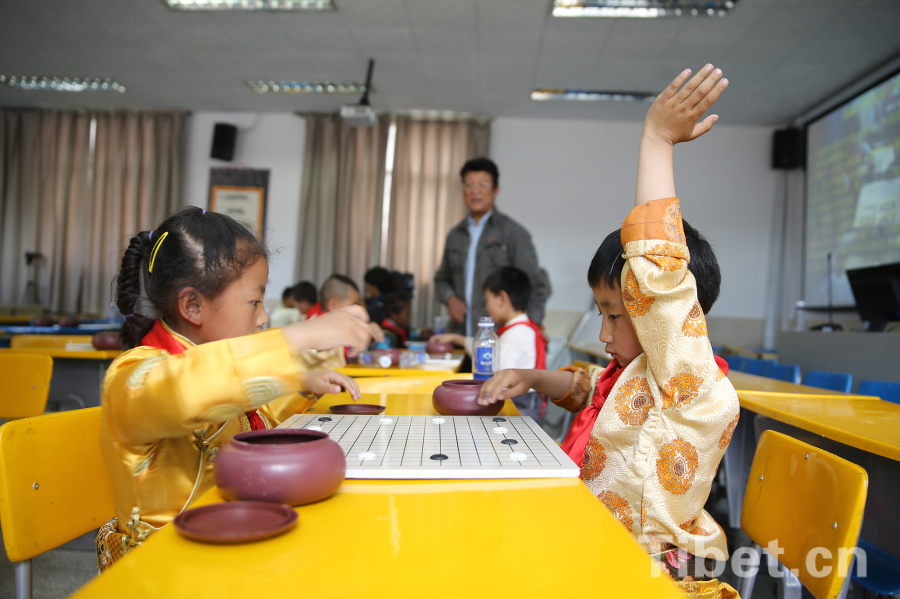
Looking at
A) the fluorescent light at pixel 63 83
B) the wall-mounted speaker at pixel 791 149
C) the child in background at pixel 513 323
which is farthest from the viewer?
the wall-mounted speaker at pixel 791 149

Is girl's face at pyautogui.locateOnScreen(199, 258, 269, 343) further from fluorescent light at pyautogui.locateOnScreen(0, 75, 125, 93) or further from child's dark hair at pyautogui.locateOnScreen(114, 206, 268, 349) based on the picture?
fluorescent light at pyautogui.locateOnScreen(0, 75, 125, 93)

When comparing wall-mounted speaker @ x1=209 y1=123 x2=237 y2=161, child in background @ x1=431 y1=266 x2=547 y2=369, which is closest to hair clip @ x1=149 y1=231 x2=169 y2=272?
child in background @ x1=431 y1=266 x2=547 y2=369

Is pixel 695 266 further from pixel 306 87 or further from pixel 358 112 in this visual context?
pixel 306 87

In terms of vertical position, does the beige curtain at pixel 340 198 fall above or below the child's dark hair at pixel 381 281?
above

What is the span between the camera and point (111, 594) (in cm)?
41

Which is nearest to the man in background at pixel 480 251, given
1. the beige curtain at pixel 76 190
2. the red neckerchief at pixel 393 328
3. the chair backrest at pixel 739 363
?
the red neckerchief at pixel 393 328

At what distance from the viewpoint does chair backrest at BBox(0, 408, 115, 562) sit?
0.86 metres

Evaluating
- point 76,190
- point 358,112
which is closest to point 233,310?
point 358,112

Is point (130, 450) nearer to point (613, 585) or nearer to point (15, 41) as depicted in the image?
point (613, 585)

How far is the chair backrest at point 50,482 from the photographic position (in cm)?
86

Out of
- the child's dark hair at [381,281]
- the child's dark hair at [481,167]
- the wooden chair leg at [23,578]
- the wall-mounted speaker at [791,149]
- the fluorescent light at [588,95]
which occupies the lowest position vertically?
the wooden chair leg at [23,578]

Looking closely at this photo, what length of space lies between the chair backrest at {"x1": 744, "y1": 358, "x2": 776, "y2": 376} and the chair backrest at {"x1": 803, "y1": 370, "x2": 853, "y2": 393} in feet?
1.85

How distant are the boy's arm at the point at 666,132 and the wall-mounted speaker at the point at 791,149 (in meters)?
5.99

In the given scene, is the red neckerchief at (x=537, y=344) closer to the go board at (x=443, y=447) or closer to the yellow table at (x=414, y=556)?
the go board at (x=443, y=447)
